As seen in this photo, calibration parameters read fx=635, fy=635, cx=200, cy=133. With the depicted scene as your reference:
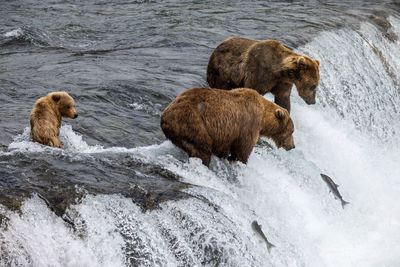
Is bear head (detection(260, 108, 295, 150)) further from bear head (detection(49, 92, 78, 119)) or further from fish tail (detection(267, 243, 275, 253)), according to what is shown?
bear head (detection(49, 92, 78, 119))

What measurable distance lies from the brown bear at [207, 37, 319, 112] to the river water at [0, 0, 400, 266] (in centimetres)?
74

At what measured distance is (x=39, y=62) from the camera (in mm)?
9766

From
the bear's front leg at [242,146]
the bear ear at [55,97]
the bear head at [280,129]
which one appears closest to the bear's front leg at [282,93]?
the bear head at [280,129]

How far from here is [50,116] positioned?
6316mm

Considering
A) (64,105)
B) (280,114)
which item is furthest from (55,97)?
(280,114)

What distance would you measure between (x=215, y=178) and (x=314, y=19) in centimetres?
792

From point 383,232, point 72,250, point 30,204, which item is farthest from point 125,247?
point 383,232

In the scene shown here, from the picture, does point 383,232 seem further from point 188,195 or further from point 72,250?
point 72,250

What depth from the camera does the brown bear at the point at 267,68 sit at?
738 centimetres

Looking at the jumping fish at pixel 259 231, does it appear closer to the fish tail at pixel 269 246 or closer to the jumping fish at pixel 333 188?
the fish tail at pixel 269 246

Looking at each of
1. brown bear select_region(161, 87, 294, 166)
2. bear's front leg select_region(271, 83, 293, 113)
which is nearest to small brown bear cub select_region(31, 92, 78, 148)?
brown bear select_region(161, 87, 294, 166)

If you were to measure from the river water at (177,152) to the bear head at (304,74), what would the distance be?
785 mm

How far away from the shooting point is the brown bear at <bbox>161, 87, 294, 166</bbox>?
5590 mm

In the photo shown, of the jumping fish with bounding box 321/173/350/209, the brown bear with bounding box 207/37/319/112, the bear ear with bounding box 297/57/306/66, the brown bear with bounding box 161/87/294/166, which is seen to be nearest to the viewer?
the brown bear with bounding box 161/87/294/166
